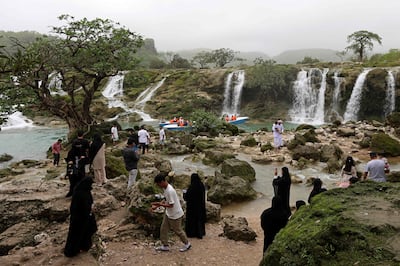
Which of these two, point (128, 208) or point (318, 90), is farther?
point (318, 90)

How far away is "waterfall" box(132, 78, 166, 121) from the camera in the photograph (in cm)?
3903

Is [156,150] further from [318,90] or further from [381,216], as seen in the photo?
[318,90]

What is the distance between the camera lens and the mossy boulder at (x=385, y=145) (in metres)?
16.8

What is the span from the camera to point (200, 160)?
695 inches

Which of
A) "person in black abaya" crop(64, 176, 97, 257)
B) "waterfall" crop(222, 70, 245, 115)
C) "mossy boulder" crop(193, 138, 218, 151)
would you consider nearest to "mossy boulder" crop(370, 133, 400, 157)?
"mossy boulder" crop(193, 138, 218, 151)

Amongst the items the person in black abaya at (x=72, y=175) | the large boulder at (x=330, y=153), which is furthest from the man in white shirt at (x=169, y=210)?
the large boulder at (x=330, y=153)

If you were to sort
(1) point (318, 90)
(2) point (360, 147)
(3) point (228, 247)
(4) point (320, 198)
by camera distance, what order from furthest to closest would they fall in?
(1) point (318, 90) < (2) point (360, 147) < (3) point (228, 247) < (4) point (320, 198)

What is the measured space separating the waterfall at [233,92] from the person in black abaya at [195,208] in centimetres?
3234

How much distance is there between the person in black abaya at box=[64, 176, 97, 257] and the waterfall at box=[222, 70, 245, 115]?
34.4m

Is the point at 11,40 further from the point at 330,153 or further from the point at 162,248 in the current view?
the point at 330,153

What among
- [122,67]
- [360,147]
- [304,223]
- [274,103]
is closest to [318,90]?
[274,103]

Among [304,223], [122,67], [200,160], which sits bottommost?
[200,160]

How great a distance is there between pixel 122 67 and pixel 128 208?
15182mm

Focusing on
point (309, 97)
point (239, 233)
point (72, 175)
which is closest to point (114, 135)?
point (72, 175)
